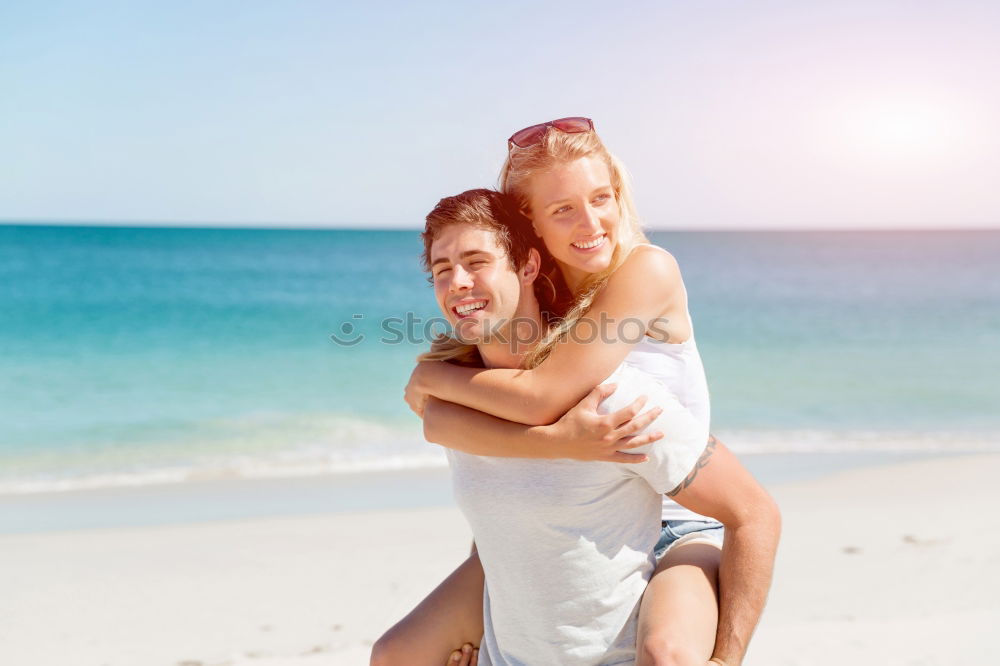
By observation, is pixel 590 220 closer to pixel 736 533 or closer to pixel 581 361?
pixel 581 361

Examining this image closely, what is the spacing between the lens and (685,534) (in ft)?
8.94

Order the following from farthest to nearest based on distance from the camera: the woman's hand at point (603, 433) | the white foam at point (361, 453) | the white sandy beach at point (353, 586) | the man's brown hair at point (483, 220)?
the white foam at point (361, 453)
the white sandy beach at point (353, 586)
the man's brown hair at point (483, 220)
the woman's hand at point (603, 433)

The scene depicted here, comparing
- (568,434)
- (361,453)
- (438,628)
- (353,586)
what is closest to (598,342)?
(568,434)

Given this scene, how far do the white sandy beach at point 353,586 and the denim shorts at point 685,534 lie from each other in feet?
6.96

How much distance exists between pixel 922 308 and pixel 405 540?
24.2m

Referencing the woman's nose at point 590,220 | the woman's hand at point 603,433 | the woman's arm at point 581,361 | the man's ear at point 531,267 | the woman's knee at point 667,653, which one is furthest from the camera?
the woman's nose at point 590,220

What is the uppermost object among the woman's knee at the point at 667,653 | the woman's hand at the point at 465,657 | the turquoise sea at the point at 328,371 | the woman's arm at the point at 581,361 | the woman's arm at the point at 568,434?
the woman's arm at the point at 581,361

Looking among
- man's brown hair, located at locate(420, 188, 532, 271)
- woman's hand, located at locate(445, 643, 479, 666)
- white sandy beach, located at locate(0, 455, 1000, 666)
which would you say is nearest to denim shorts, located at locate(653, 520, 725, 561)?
woman's hand, located at locate(445, 643, 479, 666)

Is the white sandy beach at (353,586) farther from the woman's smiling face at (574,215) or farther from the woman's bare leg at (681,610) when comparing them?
the woman's smiling face at (574,215)

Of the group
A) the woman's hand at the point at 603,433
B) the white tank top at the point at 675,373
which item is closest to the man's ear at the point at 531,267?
the white tank top at the point at 675,373

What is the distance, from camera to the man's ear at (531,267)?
2783 mm

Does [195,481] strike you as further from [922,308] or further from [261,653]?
[922,308]

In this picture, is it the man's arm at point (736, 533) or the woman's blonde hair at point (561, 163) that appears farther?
the woman's blonde hair at point (561, 163)

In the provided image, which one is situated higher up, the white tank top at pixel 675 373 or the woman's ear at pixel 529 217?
the woman's ear at pixel 529 217
